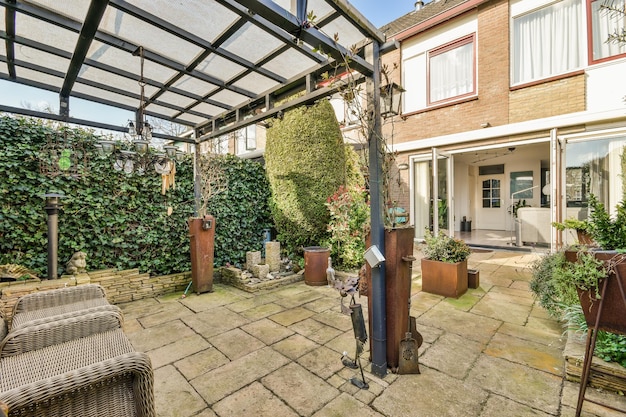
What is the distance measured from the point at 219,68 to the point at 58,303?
108 inches

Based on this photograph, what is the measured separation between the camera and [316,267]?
14.1 ft

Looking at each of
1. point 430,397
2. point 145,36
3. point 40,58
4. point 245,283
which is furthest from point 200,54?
point 430,397

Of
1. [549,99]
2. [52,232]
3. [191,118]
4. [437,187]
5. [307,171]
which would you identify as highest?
[549,99]

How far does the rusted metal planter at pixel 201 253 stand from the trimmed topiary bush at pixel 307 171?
4.88 feet

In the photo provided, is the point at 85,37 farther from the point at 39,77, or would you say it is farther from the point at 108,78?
the point at 39,77

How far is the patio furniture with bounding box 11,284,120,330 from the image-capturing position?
6.31 feet

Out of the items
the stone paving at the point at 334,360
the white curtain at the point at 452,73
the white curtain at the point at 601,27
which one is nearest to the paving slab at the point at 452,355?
A: the stone paving at the point at 334,360

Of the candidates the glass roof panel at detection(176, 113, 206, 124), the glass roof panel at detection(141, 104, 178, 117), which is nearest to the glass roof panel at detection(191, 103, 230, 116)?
the glass roof panel at detection(176, 113, 206, 124)

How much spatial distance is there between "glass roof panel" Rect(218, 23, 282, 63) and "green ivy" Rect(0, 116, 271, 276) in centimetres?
222

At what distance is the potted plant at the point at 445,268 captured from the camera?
3.49m

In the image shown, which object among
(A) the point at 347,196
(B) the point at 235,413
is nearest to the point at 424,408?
(B) the point at 235,413

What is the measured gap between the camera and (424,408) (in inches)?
65.7

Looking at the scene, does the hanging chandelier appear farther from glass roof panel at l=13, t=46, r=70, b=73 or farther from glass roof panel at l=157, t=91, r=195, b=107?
glass roof panel at l=13, t=46, r=70, b=73

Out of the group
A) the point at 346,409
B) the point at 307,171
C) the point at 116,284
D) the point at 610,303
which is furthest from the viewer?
the point at 307,171
